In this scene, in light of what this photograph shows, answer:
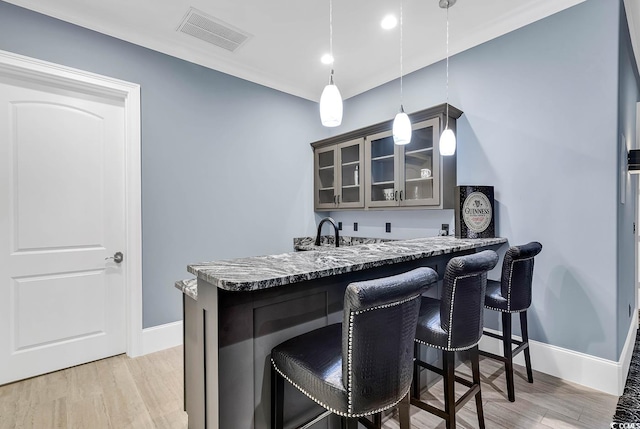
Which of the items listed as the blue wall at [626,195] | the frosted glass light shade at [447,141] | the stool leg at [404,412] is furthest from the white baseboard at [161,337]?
the blue wall at [626,195]

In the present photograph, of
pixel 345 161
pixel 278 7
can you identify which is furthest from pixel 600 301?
pixel 278 7

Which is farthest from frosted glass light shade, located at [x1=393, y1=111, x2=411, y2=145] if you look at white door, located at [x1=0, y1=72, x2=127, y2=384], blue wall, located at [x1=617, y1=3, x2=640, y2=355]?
white door, located at [x1=0, y1=72, x2=127, y2=384]

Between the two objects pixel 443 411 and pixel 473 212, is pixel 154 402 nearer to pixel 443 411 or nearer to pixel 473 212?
pixel 443 411

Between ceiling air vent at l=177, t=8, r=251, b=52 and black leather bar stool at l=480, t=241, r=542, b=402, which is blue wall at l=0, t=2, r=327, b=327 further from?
black leather bar stool at l=480, t=241, r=542, b=402

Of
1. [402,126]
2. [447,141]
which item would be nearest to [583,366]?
[447,141]

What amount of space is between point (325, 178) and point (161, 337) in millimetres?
2547

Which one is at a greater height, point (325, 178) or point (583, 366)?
point (325, 178)

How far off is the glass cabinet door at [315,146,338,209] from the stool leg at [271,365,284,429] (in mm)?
2744

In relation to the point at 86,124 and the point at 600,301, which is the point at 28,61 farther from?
the point at 600,301

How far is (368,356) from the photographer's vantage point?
3.34 feet

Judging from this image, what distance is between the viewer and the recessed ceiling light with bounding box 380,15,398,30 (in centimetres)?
259

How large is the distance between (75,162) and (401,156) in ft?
9.60

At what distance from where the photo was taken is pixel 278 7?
2.46 m

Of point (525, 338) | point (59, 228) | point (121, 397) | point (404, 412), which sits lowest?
point (121, 397)
